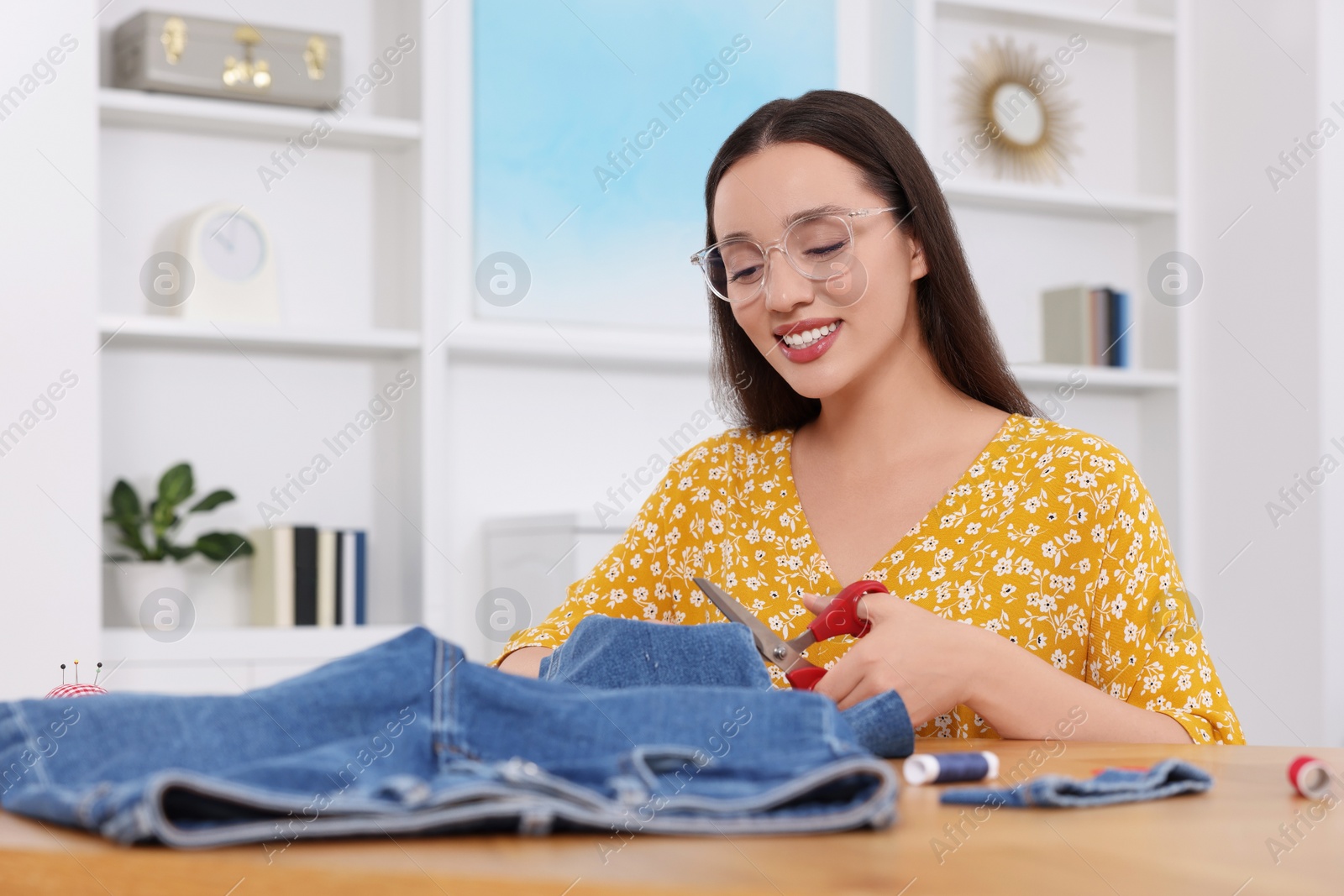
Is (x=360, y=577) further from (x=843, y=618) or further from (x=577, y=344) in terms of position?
(x=843, y=618)

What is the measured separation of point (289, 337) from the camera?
3029 millimetres

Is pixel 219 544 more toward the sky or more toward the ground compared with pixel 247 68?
more toward the ground

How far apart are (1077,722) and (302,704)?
0.77 meters

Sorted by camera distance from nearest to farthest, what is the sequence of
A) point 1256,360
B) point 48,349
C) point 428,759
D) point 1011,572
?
point 428,759 < point 1011,572 < point 48,349 < point 1256,360

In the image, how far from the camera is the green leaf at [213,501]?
117 inches

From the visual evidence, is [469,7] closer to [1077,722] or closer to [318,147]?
[318,147]

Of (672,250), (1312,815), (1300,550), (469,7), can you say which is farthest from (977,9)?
(1312,815)

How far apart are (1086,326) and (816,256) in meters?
2.59

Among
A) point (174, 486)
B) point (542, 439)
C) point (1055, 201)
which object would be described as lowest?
point (174, 486)

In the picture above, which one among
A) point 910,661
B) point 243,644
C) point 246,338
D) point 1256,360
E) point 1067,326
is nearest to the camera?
point 910,661

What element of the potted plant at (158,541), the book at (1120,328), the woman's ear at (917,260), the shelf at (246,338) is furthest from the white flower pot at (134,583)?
the book at (1120,328)

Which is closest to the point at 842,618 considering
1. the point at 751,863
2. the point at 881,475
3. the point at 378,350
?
the point at 881,475

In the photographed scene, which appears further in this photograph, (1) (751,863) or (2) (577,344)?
(2) (577,344)

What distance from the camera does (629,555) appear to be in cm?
171
